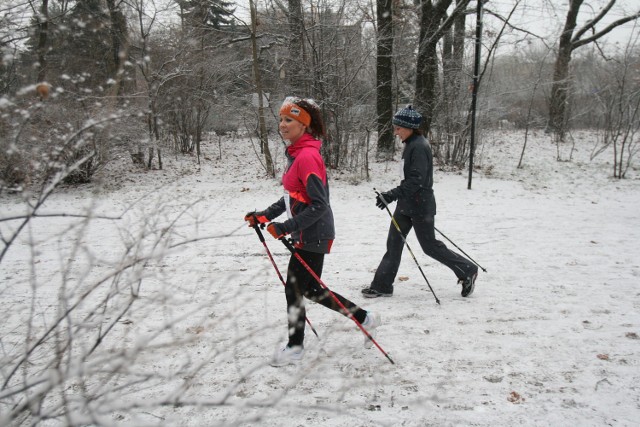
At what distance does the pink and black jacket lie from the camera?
9.59 ft

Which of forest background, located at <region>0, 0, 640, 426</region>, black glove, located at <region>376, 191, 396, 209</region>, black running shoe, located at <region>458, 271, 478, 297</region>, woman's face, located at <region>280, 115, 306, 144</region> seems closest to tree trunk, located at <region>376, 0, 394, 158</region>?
forest background, located at <region>0, 0, 640, 426</region>

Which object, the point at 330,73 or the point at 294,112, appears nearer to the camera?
the point at 294,112

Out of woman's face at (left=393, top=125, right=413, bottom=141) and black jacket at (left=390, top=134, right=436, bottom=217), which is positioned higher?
woman's face at (left=393, top=125, right=413, bottom=141)

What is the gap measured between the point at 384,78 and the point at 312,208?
10.7 metres

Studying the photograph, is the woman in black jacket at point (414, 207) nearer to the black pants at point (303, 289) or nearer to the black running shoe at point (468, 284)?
the black running shoe at point (468, 284)

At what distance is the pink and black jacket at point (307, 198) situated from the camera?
292 centimetres

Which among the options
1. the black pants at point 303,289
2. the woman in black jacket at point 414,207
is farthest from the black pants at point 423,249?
the black pants at point 303,289

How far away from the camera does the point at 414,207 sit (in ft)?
13.9

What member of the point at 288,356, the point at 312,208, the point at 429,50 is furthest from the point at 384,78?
the point at 288,356

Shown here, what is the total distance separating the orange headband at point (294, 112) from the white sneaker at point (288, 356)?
1.74 meters

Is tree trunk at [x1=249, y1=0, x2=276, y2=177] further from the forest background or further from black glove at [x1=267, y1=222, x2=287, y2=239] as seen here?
black glove at [x1=267, y1=222, x2=287, y2=239]

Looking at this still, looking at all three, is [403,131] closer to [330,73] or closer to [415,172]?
[415,172]

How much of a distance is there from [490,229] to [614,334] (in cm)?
392

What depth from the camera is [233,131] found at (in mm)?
22469
